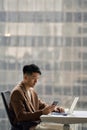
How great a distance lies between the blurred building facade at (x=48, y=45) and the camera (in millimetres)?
4199

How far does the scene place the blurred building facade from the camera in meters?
4.20

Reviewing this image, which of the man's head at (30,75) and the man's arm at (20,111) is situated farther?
the man's head at (30,75)

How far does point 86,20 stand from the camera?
13.8 ft

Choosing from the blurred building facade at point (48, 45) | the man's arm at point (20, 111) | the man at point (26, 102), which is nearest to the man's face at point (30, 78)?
the man at point (26, 102)

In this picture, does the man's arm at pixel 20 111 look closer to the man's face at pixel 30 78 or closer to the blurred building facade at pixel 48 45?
the man's face at pixel 30 78

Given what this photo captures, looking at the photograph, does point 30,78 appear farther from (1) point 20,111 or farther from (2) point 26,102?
(1) point 20,111

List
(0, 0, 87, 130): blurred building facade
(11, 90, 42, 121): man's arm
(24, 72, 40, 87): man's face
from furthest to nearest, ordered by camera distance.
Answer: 1. (0, 0, 87, 130): blurred building facade
2. (24, 72, 40, 87): man's face
3. (11, 90, 42, 121): man's arm

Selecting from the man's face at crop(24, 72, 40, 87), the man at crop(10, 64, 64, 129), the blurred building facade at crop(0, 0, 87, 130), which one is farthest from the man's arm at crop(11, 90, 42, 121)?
the blurred building facade at crop(0, 0, 87, 130)

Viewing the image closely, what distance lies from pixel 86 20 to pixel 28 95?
1.56m

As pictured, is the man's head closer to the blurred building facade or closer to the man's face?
the man's face

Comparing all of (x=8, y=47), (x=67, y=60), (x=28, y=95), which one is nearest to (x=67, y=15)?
(x=67, y=60)

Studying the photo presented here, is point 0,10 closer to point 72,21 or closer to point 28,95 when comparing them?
point 72,21

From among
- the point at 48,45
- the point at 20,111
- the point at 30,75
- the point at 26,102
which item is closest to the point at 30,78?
the point at 30,75

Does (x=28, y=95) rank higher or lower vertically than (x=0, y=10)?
lower
